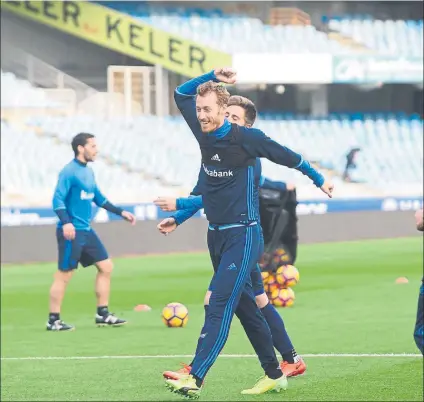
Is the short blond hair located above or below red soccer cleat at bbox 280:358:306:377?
above

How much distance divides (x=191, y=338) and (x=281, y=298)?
243 cm

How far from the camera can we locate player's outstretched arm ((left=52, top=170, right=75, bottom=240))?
11938 millimetres

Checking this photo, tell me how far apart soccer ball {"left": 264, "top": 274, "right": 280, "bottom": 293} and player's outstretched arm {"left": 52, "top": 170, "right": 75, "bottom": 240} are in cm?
264

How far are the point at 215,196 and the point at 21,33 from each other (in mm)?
24880

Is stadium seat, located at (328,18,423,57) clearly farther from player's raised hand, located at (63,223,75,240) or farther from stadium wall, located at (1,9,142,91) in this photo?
player's raised hand, located at (63,223,75,240)

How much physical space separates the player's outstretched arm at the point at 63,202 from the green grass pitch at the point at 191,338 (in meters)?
1.07

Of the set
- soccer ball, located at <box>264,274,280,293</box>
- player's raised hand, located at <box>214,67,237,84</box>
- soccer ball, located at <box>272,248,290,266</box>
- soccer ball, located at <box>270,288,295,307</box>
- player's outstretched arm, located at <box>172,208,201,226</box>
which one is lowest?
soccer ball, located at <box>270,288,295,307</box>

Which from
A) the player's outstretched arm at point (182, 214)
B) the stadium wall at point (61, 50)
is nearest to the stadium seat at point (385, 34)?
the stadium wall at point (61, 50)

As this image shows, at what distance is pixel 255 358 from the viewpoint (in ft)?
32.1

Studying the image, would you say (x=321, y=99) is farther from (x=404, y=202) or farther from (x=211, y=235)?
(x=211, y=235)

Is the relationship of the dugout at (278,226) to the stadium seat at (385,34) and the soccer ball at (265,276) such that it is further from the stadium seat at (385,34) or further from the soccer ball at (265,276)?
the stadium seat at (385,34)

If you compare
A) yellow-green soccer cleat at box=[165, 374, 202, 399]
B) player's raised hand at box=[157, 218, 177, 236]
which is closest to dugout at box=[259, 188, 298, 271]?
player's raised hand at box=[157, 218, 177, 236]

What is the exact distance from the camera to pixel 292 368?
8.23 m

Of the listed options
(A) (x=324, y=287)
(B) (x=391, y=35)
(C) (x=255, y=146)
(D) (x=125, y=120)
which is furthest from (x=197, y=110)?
(B) (x=391, y=35)
